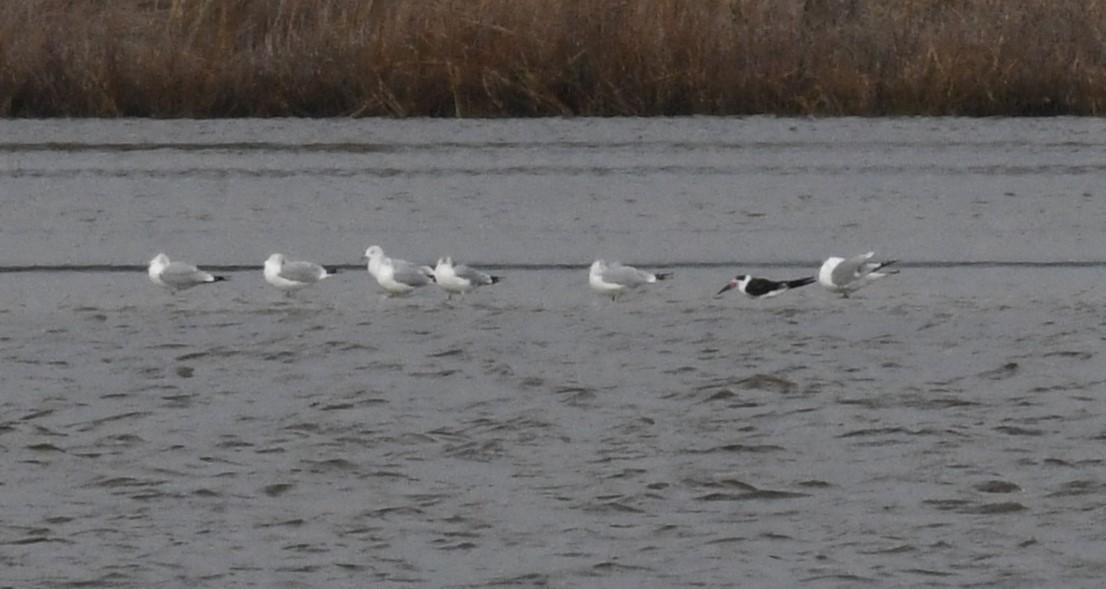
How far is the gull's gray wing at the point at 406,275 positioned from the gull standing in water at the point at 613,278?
61 cm

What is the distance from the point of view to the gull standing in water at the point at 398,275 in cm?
848

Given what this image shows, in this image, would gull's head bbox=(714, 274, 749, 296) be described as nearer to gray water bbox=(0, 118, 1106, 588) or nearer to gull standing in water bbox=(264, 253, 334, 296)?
gray water bbox=(0, 118, 1106, 588)

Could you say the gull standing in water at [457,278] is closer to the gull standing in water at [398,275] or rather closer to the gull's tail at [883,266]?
the gull standing in water at [398,275]

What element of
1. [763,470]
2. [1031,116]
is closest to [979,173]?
[1031,116]

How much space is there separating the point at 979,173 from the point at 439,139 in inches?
124

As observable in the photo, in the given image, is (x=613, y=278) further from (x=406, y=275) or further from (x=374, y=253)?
(x=374, y=253)

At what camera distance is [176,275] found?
847 cm

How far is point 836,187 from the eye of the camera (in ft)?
36.9

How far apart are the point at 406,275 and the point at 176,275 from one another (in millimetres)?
804

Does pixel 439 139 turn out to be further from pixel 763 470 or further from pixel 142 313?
pixel 763 470

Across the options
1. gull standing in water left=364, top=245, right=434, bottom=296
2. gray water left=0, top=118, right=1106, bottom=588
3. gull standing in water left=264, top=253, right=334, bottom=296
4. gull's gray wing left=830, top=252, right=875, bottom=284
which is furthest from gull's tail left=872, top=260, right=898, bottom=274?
gull standing in water left=264, top=253, right=334, bottom=296

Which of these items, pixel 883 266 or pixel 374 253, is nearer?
pixel 374 253

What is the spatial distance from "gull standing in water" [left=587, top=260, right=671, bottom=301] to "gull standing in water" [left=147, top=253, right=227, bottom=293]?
138cm

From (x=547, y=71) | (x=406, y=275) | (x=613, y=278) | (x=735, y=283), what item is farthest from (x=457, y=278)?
(x=547, y=71)
